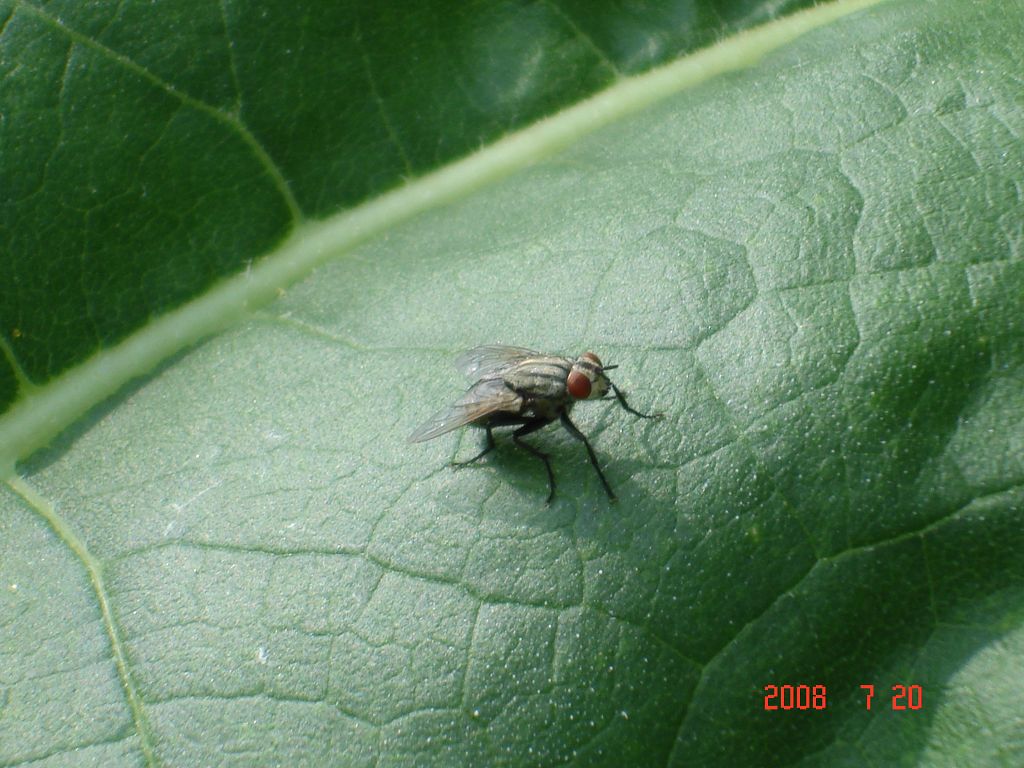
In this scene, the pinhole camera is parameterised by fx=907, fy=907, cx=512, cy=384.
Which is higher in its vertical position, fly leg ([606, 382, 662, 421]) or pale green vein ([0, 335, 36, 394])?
pale green vein ([0, 335, 36, 394])

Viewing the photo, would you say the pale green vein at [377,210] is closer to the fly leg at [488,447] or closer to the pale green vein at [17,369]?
the pale green vein at [17,369]

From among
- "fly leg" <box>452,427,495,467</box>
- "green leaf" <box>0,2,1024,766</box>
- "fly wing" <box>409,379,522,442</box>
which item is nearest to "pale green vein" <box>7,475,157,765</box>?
"green leaf" <box>0,2,1024,766</box>

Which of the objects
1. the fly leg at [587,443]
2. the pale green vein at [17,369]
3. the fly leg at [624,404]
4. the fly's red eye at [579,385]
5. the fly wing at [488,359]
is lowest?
the fly leg at [587,443]

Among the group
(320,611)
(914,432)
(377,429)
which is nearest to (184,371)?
(377,429)
